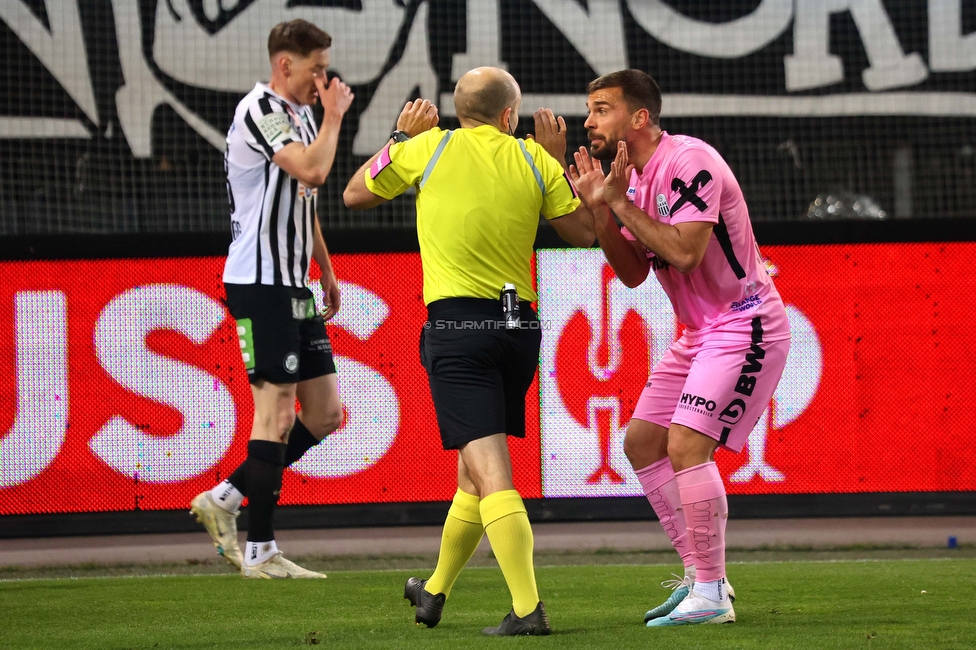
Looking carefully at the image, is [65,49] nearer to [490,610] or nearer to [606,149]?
[606,149]

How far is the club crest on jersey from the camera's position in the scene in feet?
Result: 12.6

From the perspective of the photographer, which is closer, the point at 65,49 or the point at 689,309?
the point at 689,309

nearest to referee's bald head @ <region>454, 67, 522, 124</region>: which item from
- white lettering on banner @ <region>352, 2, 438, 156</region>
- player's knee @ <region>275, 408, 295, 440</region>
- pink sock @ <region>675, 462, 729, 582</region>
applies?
pink sock @ <region>675, 462, 729, 582</region>

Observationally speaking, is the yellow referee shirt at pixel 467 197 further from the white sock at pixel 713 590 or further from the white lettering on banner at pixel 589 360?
the white lettering on banner at pixel 589 360

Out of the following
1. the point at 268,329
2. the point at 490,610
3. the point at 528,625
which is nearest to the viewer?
the point at 528,625

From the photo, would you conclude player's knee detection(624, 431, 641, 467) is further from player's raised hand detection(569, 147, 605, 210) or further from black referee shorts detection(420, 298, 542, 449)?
player's raised hand detection(569, 147, 605, 210)

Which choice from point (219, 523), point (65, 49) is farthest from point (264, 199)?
point (65, 49)

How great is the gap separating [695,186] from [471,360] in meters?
Answer: 0.88

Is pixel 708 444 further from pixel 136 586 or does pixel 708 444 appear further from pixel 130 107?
pixel 130 107

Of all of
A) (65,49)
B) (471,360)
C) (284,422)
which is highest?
(65,49)

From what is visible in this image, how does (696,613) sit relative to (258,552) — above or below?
above

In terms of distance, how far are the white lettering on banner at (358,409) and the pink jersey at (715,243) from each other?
301cm

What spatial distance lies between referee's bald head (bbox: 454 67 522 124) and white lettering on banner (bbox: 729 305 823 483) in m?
3.47

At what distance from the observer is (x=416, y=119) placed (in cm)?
385
